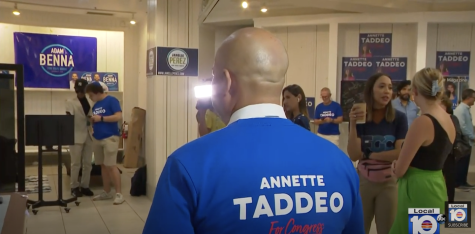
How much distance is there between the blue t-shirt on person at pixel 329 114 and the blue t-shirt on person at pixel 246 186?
5.78 m

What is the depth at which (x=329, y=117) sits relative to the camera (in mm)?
6570

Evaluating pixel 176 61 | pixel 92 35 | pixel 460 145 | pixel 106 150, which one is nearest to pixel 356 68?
pixel 460 145

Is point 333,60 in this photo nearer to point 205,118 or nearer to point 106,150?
point 205,118

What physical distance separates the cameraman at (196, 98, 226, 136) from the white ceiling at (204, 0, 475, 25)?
2.57 meters

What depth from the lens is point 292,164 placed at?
2.94 ft

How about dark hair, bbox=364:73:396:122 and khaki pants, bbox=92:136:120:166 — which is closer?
dark hair, bbox=364:73:396:122

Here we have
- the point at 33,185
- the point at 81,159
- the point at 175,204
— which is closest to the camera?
the point at 175,204

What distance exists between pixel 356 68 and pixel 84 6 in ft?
17.7

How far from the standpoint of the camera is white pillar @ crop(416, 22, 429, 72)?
269 inches

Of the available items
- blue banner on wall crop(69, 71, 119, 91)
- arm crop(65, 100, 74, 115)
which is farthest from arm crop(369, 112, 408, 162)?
blue banner on wall crop(69, 71, 119, 91)

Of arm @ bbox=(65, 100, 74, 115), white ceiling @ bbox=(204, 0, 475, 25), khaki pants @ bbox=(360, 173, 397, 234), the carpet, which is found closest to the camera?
khaki pants @ bbox=(360, 173, 397, 234)

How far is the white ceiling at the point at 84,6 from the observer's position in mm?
7613

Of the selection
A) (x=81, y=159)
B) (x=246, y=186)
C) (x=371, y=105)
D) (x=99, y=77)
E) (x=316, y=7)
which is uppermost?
(x=316, y=7)

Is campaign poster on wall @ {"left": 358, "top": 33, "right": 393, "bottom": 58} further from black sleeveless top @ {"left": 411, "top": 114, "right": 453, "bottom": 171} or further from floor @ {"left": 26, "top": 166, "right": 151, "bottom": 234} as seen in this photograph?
black sleeveless top @ {"left": 411, "top": 114, "right": 453, "bottom": 171}
